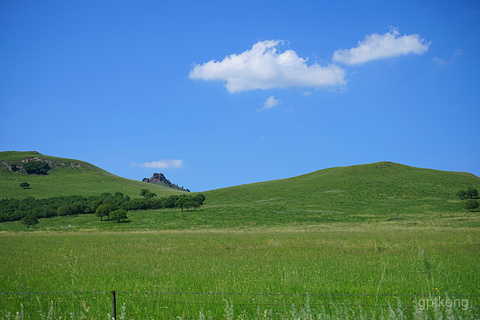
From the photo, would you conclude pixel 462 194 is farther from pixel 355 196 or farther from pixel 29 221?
pixel 29 221

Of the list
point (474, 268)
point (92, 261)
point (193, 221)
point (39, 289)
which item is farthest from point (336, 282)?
point (193, 221)

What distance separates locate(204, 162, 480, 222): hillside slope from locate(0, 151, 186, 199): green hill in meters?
60.8

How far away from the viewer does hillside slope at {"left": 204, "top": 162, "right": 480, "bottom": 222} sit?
7431 centimetres

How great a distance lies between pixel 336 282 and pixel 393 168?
142807mm

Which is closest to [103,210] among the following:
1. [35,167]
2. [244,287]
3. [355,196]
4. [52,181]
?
[355,196]

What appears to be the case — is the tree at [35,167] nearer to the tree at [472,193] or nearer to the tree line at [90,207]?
the tree line at [90,207]

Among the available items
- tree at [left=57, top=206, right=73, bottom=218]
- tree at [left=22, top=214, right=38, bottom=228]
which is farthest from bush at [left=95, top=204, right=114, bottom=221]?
tree at [left=57, top=206, right=73, bottom=218]

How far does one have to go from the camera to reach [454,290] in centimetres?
1098

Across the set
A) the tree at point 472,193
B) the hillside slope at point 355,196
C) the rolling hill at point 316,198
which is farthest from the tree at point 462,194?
the rolling hill at point 316,198

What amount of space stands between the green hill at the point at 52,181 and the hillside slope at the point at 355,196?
60815 mm

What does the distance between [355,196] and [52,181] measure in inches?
5698

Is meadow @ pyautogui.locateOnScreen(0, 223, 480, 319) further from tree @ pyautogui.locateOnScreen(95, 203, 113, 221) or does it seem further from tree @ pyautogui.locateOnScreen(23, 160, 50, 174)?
tree @ pyautogui.locateOnScreen(23, 160, 50, 174)

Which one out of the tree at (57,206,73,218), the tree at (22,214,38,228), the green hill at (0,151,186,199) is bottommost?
the tree at (22,214,38,228)

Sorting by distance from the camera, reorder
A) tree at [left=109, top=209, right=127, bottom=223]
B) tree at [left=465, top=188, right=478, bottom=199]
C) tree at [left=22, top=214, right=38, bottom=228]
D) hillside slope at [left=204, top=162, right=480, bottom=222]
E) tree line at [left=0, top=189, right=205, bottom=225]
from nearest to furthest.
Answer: tree at [left=22, top=214, right=38, bottom=228]
tree at [left=109, top=209, right=127, bottom=223]
hillside slope at [left=204, top=162, right=480, bottom=222]
tree line at [left=0, top=189, right=205, bottom=225]
tree at [left=465, top=188, right=478, bottom=199]
